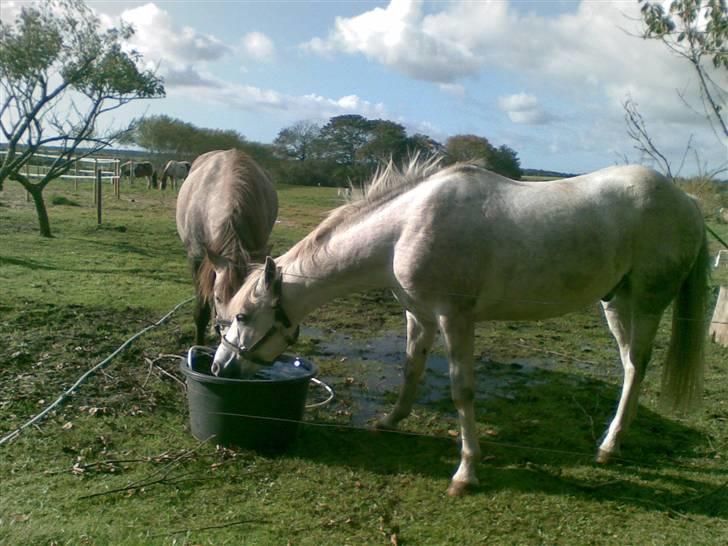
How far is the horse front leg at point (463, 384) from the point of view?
11.7 ft

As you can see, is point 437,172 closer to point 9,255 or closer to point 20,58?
point 9,255

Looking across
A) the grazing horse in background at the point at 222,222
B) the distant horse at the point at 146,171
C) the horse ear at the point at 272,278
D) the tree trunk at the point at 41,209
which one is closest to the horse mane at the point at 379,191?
the horse ear at the point at 272,278

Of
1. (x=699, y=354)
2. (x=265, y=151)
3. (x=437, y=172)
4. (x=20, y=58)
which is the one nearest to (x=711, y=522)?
(x=699, y=354)

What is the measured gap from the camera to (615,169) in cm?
399

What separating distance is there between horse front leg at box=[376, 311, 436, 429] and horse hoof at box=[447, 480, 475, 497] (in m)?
0.89

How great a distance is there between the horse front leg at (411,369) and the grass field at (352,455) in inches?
6.6

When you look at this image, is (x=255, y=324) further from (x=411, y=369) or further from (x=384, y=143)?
(x=384, y=143)

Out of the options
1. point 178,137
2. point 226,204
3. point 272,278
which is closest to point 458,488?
point 272,278

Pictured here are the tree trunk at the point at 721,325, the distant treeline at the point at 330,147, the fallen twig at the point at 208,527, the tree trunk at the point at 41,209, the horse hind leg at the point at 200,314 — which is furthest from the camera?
the tree trunk at the point at 41,209

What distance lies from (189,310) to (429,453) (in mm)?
4016

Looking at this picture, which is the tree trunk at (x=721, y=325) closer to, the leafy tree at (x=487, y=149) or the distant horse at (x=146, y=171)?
the leafy tree at (x=487, y=149)

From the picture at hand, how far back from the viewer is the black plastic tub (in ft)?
12.3

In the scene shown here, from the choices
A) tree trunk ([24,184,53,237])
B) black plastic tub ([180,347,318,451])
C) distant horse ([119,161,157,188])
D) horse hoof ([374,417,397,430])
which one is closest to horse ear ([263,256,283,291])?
black plastic tub ([180,347,318,451])

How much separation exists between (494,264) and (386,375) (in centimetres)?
217
